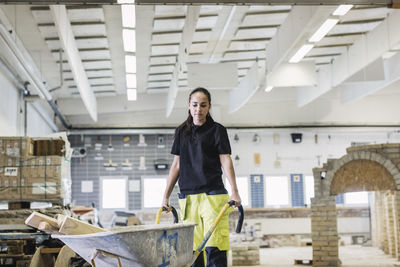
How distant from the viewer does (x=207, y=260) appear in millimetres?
3984

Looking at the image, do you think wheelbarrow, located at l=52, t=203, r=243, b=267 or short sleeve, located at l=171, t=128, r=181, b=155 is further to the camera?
short sleeve, located at l=171, t=128, r=181, b=155

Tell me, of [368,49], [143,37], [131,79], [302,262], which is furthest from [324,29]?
[302,262]

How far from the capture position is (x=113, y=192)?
1673 centimetres

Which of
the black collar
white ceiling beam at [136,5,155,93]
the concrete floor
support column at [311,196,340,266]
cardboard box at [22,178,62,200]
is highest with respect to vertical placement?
white ceiling beam at [136,5,155,93]

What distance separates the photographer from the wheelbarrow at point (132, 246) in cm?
288

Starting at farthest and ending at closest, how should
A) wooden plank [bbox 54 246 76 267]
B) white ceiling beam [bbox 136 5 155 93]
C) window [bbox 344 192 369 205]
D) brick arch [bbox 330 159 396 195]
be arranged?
1. window [bbox 344 192 369 205]
2. brick arch [bbox 330 159 396 195]
3. white ceiling beam [bbox 136 5 155 93]
4. wooden plank [bbox 54 246 76 267]

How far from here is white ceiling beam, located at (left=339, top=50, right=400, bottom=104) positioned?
12.0 meters

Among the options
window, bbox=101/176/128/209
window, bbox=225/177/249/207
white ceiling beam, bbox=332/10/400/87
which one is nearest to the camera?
white ceiling beam, bbox=332/10/400/87

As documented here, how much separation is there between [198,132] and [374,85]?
9777mm

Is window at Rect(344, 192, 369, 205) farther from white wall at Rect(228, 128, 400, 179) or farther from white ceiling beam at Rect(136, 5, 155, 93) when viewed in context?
white ceiling beam at Rect(136, 5, 155, 93)

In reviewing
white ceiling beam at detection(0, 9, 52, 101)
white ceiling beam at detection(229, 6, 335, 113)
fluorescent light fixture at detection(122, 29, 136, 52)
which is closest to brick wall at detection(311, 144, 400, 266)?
white ceiling beam at detection(229, 6, 335, 113)

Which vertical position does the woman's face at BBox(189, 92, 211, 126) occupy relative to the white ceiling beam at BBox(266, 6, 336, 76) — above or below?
below

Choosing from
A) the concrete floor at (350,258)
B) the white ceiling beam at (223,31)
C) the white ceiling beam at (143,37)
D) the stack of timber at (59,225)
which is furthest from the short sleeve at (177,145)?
the concrete floor at (350,258)

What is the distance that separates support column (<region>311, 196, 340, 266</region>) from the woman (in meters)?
7.21
